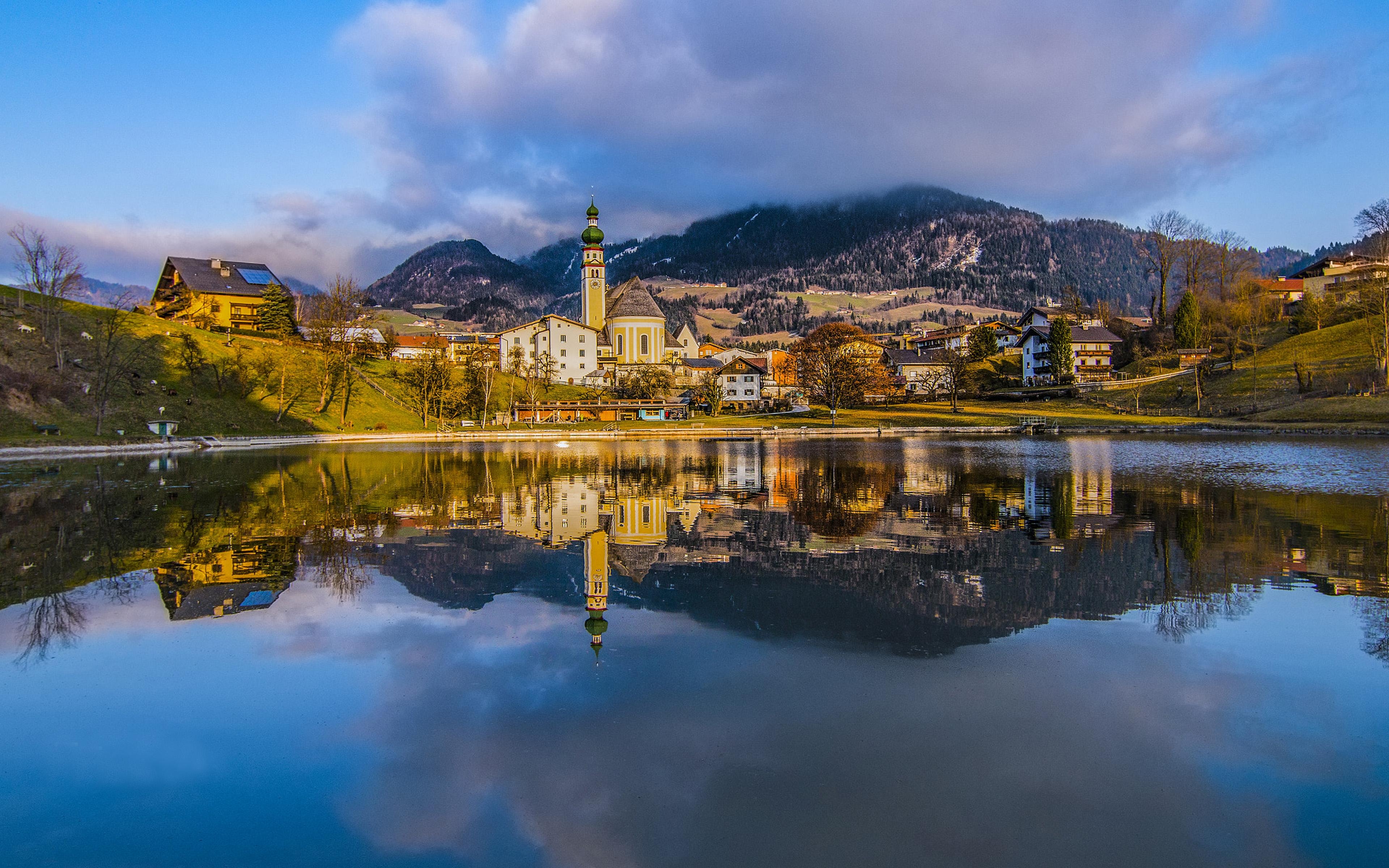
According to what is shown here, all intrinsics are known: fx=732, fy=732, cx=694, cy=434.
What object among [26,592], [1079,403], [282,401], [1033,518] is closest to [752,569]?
[1033,518]

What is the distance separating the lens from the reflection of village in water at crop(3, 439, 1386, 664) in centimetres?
Answer: 1125

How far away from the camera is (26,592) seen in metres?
12.8

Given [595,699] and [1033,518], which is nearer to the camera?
[595,699]

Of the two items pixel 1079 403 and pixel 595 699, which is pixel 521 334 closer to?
pixel 1079 403

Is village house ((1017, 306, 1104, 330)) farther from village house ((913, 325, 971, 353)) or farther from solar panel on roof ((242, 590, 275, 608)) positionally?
solar panel on roof ((242, 590, 275, 608))

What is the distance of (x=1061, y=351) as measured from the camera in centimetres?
10094

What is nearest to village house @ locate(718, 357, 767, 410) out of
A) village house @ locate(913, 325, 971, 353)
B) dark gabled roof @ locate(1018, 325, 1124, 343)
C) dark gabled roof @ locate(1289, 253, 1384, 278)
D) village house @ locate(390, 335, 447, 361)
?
village house @ locate(913, 325, 971, 353)

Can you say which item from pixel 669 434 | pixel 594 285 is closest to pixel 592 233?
pixel 594 285

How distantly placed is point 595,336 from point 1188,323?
79.7 meters

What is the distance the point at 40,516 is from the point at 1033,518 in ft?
91.9

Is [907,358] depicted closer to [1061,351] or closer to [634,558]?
[1061,351]

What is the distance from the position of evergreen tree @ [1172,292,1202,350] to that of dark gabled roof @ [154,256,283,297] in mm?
114832

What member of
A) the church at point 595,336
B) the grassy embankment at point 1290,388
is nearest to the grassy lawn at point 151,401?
the church at point 595,336

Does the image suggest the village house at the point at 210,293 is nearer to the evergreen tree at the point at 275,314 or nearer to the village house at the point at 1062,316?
the evergreen tree at the point at 275,314
